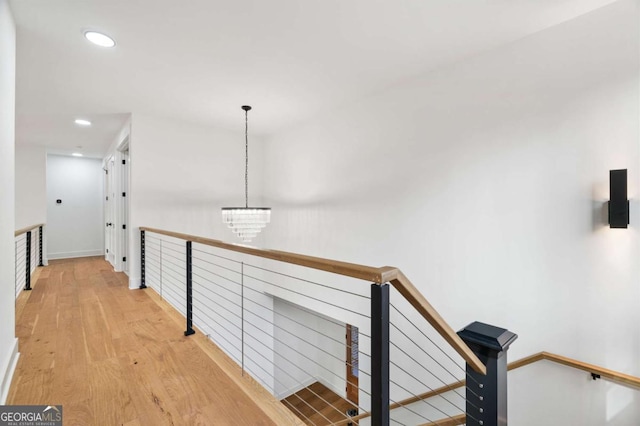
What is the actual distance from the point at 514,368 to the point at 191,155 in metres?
4.80

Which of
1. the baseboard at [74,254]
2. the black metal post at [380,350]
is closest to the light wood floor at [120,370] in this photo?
the black metal post at [380,350]

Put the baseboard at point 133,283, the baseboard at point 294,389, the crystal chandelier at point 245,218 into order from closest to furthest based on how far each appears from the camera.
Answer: the crystal chandelier at point 245,218, the baseboard at point 133,283, the baseboard at point 294,389

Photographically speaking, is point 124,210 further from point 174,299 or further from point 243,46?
point 243,46

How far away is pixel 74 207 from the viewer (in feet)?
22.7

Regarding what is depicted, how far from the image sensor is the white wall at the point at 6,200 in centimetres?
172

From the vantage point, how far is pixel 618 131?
6.57 ft

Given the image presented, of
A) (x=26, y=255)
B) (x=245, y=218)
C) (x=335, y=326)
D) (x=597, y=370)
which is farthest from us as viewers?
(x=335, y=326)

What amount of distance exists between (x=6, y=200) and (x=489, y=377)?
3.03 m

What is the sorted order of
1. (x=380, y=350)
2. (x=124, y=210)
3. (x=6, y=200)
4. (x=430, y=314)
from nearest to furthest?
(x=380, y=350), (x=430, y=314), (x=6, y=200), (x=124, y=210)

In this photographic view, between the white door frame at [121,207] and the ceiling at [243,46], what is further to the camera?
the white door frame at [121,207]

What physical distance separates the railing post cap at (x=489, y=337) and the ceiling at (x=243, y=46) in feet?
7.03

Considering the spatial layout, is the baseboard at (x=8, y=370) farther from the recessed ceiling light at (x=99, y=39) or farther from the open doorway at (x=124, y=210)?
the open doorway at (x=124, y=210)

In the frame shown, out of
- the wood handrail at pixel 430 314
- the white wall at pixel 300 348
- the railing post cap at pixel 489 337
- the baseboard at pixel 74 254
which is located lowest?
the white wall at pixel 300 348

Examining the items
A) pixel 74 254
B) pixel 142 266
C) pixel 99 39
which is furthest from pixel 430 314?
pixel 74 254
